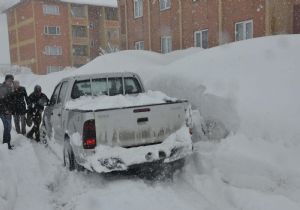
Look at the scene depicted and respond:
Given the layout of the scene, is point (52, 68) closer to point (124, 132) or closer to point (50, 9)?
point (50, 9)

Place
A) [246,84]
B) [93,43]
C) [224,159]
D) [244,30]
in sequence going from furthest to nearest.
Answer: [93,43]
[244,30]
[246,84]
[224,159]

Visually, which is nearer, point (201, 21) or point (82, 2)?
point (201, 21)

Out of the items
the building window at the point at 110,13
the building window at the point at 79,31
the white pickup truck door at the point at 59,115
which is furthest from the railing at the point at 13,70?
the white pickup truck door at the point at 59,115

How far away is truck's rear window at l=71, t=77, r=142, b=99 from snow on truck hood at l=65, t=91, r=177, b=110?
0.31 m

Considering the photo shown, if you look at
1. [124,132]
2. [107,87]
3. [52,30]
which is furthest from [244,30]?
[52,30]

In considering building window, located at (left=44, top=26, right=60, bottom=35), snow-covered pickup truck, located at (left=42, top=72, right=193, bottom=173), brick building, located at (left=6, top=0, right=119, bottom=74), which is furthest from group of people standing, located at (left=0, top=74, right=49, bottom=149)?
building window, located at (left=44, top=26, right=60, bottom=35)

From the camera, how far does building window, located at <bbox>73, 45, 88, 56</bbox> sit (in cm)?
4853

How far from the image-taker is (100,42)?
51781 mm

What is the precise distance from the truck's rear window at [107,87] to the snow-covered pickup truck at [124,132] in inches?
19.9

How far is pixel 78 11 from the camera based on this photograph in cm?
4888

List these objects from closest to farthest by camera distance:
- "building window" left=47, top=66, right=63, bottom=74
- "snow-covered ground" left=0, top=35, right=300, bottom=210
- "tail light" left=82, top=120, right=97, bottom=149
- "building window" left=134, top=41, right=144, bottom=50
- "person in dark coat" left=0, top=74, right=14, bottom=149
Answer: "snow-covered ground" left=0, top=35, right=300, bottom=210 < "tail light" left=82, top=120, right=97, bottom=149 < "person in dark coat" left=0, top=74, right=14, bottom=149 < "building window" left=134, top=41, right=144, bottom=50 < "building window" left=47, top=66, right=63, bottom=74

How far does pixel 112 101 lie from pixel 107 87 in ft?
4.62

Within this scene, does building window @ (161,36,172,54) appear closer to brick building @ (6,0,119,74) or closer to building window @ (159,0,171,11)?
building window @ (159,0,171,11)

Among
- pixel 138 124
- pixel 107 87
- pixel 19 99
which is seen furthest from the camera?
pixel 19 99
